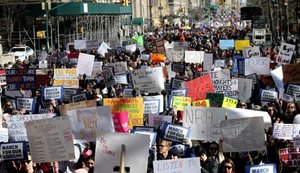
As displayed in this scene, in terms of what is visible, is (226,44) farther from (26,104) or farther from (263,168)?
(263,168)

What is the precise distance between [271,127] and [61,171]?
3235 millimetres

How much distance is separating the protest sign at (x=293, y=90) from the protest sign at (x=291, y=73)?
2.67 feet

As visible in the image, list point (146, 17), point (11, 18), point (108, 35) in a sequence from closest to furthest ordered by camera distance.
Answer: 1. point (11, 18)
2. point (108, 35)
3. point (146, 17)

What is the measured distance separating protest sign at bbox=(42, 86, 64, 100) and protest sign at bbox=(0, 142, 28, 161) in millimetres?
5631

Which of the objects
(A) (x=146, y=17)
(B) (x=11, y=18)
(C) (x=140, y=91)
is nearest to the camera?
(C) (x=140, y=91)

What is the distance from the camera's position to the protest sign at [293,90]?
13.7m

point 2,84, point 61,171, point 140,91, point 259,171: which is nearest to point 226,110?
point 259,171

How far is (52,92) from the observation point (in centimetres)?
1460

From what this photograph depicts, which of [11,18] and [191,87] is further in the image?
[11,18]

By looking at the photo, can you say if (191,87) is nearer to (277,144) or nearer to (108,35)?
(277,144)

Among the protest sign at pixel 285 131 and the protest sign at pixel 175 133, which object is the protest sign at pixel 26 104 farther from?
the protest sign at pixel 285 131

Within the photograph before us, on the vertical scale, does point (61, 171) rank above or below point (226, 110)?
below

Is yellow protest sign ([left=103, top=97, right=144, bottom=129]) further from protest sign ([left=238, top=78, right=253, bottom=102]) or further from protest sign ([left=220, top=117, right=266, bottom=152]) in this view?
protest sign ([left=238, top=78, right=253, bottom=102])

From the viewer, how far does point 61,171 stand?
9141mm
